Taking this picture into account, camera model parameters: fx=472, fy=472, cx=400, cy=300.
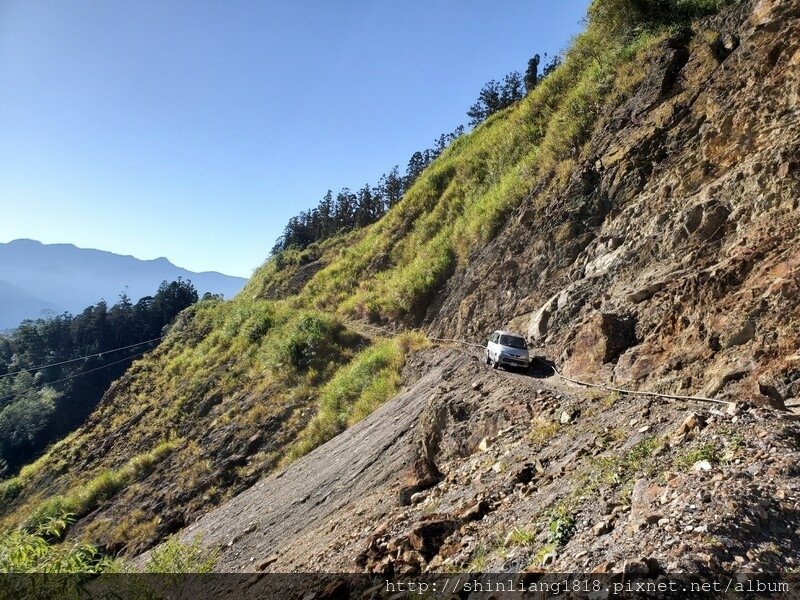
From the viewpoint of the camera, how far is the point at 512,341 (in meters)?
15.9

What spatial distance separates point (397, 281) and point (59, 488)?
2621 cm

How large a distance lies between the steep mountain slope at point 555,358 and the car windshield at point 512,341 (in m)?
0.92

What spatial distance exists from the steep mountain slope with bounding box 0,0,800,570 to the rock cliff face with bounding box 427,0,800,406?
0.07 metres

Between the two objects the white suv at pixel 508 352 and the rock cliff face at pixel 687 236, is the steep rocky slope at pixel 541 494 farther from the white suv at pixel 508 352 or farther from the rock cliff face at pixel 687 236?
the rock cliff face at pixel 687 236

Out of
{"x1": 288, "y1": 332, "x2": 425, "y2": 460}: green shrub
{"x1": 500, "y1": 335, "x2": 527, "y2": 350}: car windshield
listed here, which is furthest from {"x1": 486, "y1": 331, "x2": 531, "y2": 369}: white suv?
{"x1": 288, "y1": 332, "x2": 425, "y2": 460}: green shrub

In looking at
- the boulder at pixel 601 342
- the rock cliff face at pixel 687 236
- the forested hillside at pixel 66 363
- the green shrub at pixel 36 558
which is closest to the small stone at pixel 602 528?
the rock cliff face at pixel 687 236

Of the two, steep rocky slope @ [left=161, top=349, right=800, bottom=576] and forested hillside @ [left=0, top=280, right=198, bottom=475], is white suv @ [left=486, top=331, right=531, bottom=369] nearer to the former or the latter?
steep rocky slope @ [left=161, top=349, right=800, bottom=576]

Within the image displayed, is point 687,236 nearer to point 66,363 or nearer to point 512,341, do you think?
point 512,341

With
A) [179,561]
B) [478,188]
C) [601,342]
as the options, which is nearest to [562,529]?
[601,342]

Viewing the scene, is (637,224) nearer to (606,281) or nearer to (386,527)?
(606,281)

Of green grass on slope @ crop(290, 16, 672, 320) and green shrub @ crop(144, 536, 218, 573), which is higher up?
green grass on slope @ crop(290, 16, 672, 320)

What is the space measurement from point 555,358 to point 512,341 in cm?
149

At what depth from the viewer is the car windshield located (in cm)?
1576

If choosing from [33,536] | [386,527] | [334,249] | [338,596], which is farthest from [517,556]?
[334,249]
